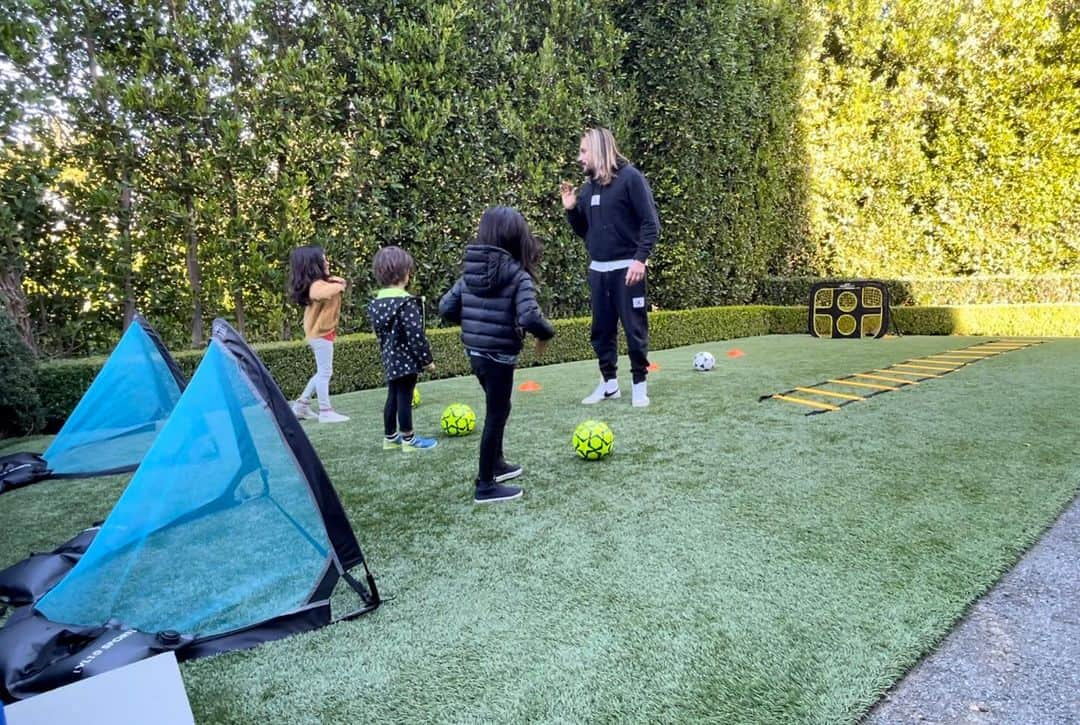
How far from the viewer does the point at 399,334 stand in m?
3.94

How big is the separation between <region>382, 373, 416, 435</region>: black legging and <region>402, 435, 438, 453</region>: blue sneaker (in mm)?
87

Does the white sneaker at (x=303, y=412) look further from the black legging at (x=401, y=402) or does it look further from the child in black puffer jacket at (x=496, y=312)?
the child in black puffer jacket at (x=496, y=312)

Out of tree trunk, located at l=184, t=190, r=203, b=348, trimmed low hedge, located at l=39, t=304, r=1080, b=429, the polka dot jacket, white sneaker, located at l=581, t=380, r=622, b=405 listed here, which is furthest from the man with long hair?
tree trunk, located at l=184, t=190, r=203, b=348

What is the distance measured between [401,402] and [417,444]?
0.35 m

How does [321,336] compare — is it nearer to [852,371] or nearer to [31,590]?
[31,590]

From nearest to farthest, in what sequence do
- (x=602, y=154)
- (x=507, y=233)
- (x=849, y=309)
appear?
(x=507, y=233) < (x=602, y=154) < (x=849, y=309)

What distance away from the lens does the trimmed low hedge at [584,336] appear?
5.29 metres

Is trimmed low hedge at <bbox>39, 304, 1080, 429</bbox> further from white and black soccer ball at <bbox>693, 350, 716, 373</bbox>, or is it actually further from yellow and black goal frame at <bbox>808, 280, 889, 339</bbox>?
white and black soccer ball at <bbox>693, 350, 716, 373</bbox>

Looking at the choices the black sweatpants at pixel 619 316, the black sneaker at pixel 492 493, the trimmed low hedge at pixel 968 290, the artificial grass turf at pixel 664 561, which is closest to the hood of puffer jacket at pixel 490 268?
the black sneaker at pixel 492 493

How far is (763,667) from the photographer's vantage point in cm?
171

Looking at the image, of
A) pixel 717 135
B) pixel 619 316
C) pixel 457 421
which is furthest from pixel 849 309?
pixel 457 421

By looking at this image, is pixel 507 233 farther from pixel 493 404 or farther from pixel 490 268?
pixel 493 404

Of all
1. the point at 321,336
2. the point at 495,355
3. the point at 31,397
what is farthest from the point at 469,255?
the point at 31,397

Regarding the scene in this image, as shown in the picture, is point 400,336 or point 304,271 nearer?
point 400,336
